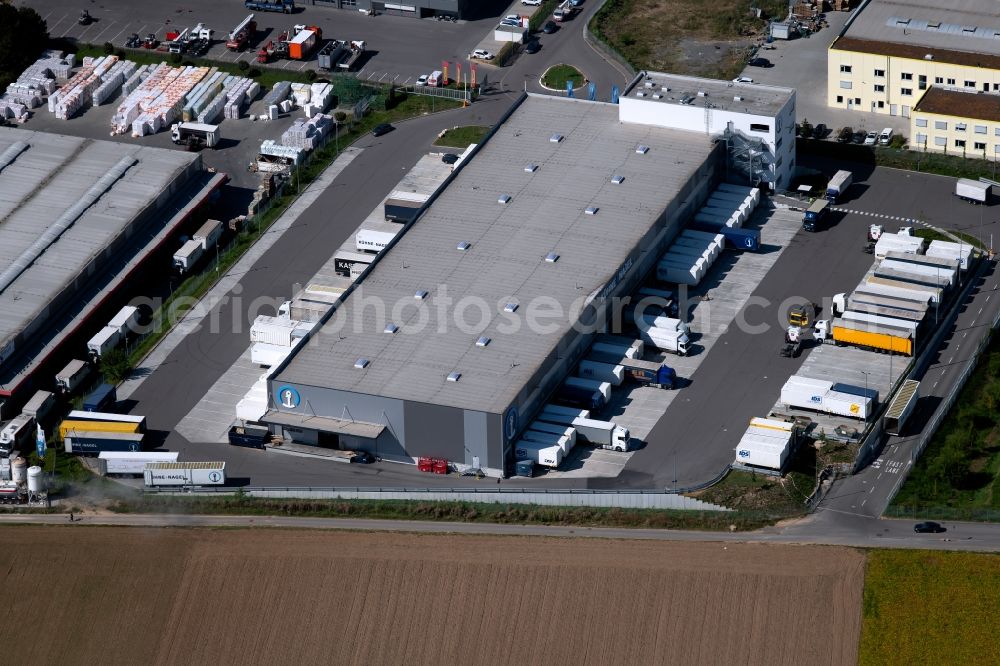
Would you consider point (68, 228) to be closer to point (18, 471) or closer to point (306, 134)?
point (306, 134)

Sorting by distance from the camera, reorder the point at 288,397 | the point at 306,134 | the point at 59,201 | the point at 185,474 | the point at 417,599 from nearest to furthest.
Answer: the point at 417,599, the point at 185,474, the point at 288,397, the point at 59,201, the point at 306,134

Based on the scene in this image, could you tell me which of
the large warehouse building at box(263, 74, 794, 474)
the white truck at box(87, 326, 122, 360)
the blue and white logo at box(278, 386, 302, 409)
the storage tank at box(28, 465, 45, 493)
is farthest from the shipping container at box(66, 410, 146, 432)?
the blue and white logo at box(278, 386, 302, 409)

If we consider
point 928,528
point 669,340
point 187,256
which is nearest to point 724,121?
point 669,340

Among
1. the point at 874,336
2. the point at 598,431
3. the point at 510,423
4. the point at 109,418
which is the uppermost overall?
the point at 510,423

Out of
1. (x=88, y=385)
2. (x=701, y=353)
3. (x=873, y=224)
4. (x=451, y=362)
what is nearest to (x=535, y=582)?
(x=451, y=362)

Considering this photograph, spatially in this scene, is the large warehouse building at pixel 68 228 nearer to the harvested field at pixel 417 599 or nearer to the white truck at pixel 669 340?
the harvested field at pixel 417 599

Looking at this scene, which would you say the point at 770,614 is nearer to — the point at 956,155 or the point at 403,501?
the point at 403,501
